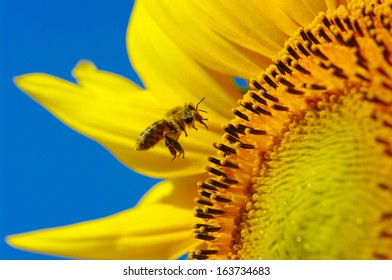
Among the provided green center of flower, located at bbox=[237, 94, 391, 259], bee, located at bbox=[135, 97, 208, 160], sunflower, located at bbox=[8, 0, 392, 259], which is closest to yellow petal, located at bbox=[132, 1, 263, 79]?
sunflower, located at bbox=[8, 0, 392, 259]

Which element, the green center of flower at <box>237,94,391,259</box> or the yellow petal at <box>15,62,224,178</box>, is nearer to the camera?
the green center of flower at <box>237,94,391,259</box>

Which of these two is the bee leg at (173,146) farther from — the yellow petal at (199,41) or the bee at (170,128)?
the yellow petal at (199,41)

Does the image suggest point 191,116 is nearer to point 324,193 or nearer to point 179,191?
point 179,191

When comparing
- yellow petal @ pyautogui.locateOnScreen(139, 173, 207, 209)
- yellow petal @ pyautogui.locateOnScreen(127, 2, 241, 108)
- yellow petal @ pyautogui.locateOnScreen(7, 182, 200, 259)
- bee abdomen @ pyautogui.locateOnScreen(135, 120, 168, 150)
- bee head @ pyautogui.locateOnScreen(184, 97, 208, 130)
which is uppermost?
yellow petal @ pyautogui.locateOnScreen(127, 2, 241, 108)

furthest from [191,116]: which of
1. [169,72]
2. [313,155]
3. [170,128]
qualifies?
[313,155]

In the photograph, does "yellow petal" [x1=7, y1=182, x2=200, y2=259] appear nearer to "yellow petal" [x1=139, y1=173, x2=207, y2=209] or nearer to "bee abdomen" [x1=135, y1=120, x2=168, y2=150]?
"yellow petal" [x1=139, y1=173, x2=207, y2=209]
